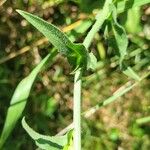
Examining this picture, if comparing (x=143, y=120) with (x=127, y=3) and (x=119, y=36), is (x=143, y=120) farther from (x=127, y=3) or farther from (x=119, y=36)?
(x=119, y=36)

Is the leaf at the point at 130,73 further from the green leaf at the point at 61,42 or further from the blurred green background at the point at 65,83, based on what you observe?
the green leaf at the point at 61,42

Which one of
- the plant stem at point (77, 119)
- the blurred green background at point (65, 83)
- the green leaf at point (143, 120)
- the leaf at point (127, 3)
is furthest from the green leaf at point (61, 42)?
the green leaf at point (143, 120)

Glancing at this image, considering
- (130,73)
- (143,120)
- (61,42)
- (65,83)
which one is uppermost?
(61,42)

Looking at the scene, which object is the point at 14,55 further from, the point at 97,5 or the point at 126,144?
the point at 126,144

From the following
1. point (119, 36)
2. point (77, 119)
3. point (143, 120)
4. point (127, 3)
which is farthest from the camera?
point (143, 120)

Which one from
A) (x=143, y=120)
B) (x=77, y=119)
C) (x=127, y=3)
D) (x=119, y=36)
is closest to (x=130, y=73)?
(x=127, y=3)

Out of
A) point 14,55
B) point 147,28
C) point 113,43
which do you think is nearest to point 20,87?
point 14,55
